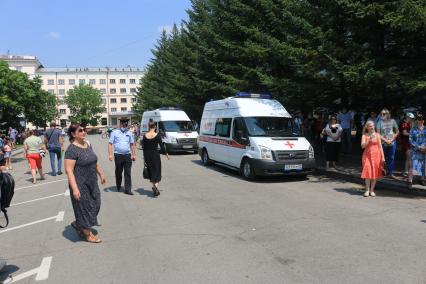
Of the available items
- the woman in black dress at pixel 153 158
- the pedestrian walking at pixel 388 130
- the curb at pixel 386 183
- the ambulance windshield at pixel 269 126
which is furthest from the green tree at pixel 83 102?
the pedestrian walking at pixel 388 130

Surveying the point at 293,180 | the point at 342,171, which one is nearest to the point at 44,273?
the point at 293,180

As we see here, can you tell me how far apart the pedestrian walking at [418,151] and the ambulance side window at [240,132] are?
4.49 m

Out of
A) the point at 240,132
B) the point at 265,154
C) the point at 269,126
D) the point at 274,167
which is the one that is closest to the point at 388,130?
the point at 274,167

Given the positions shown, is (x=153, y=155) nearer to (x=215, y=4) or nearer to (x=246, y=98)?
(x=246, y=98)

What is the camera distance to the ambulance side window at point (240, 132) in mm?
13086

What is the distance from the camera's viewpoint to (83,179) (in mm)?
6449

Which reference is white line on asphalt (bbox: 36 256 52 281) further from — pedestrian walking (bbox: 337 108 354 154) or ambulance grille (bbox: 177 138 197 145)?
ambulance grille (bbox: 177 138 197 145)

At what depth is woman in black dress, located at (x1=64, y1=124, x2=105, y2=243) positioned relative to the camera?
21.0 ft

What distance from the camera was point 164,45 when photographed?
51625 millimetres

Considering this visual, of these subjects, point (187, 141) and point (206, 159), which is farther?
point (187, 141)

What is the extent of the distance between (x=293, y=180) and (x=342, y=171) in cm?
171

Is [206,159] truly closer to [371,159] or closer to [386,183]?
[386,183]

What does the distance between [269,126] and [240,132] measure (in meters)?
0.92

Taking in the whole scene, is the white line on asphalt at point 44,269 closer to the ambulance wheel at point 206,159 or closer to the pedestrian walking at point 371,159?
the pedestrian walking at point 371,159
